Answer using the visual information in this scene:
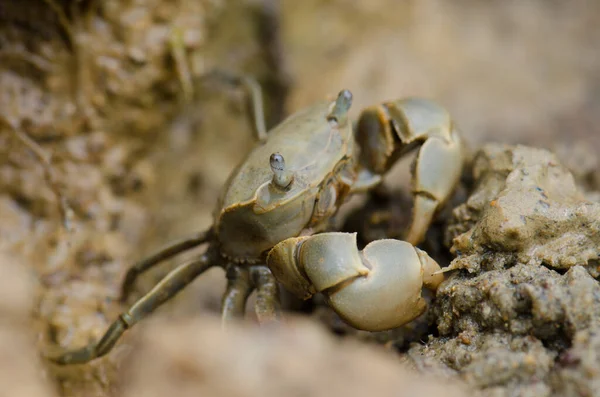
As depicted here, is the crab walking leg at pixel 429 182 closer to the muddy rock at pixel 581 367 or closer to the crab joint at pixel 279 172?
the crab joint at pixel 279 172

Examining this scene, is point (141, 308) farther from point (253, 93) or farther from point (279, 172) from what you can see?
point (253, 93)

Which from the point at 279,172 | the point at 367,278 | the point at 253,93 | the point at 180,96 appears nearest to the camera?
the point at 367,278

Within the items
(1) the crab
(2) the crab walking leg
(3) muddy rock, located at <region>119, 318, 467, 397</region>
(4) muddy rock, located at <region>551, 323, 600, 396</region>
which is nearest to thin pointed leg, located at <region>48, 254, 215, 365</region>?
(1) the crab

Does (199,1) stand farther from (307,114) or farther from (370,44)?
(307,114)

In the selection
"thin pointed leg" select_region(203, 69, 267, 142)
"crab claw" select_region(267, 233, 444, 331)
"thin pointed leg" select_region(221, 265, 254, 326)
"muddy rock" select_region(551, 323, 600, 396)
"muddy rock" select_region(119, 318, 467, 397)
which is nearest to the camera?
"muddy rock" select_region(119, 318, 467, 397)

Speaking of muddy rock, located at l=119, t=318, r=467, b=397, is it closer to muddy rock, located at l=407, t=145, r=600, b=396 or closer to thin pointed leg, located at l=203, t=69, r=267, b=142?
muddy rock, located at l=407, t=145, r=600, b=396

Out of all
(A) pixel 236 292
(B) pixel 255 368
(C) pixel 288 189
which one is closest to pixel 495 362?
(B) pixel 255 368
